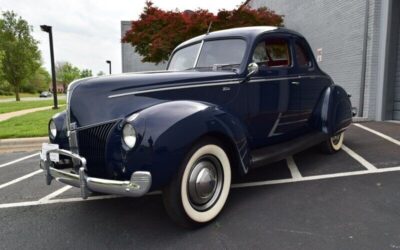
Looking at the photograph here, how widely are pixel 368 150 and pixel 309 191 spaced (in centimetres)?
222

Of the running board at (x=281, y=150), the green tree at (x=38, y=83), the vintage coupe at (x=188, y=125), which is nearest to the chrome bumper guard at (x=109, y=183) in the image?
the vintage coupe at (x=188, y=125)

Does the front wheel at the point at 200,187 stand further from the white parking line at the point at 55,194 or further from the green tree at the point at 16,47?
the green tree at the point at 16,47

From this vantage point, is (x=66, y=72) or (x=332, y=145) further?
(x=66, y=72)

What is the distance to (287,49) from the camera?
454 cm

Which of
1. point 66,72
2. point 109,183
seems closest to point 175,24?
point 109,183

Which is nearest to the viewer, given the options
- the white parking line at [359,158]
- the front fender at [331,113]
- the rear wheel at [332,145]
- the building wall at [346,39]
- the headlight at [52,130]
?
the headlight at [52,130]

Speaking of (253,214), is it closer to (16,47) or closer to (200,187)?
(200,187)

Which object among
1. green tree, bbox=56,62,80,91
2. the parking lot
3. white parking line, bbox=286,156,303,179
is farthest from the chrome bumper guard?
green tree, bbox=56,62,80,91

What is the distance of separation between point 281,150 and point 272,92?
0.71 m

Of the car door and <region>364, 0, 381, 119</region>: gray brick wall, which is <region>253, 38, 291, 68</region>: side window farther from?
<region>364, 0, 381, 119</region>: gray brick wall

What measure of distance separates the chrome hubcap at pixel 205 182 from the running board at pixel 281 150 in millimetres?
530

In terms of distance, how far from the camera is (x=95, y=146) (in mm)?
2865

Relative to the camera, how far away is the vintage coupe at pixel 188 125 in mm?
2658

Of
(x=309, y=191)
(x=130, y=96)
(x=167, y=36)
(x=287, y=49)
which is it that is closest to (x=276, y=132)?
(x=309, y=191)
